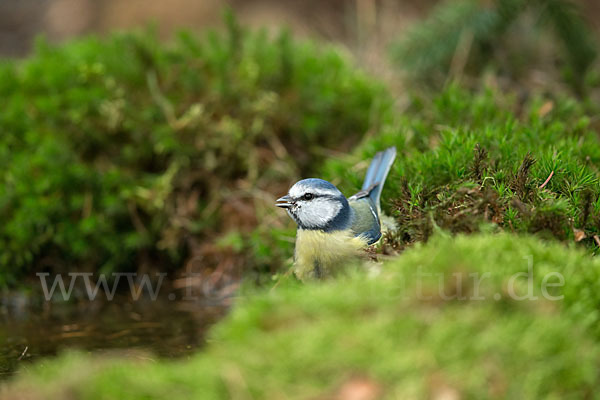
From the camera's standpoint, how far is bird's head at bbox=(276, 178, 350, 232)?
3.35 m

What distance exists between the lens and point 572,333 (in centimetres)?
190

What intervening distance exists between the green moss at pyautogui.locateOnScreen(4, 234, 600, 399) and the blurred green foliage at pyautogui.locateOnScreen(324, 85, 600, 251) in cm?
57

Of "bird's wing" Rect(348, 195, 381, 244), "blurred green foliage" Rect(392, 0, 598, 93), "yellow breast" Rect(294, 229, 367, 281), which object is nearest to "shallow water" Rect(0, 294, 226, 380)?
"yellow breast" Rect(294, 229, 367, 281)

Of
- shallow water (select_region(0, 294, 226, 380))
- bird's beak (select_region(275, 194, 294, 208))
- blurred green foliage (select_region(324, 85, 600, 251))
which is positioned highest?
Result: blurred green foliage (select_region(324, 85, 600, 251))

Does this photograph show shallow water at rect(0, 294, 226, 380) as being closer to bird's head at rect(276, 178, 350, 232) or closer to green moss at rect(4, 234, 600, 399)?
bird's head at rect(276, 178, 350, 232)

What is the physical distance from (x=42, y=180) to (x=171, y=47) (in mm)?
1714

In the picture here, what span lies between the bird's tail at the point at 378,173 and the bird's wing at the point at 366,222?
11 centimetres

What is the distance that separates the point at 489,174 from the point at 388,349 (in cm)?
153

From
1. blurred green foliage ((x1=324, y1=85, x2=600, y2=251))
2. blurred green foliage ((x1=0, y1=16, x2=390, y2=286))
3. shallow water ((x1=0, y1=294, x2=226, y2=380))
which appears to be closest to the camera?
blurred green foliage ((x1=324, y1=85, x2=600, y2=251))

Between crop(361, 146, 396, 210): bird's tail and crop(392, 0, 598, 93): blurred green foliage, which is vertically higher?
crop(392, 0, 598, 93): blurred green foliage

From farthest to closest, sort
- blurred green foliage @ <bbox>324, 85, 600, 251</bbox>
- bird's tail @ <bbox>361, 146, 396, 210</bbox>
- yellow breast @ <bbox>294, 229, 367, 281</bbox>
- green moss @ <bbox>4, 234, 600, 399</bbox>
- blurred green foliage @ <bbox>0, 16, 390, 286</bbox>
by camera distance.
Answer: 1. blurred green foliage @ <bbox>0, 16, 390, 286</bbox>
2. bird's tail @ <bbox>361, 146, 396, 210</bbox>
3. yellow breast @ <bbox>294, 229, 367, 281</bbox>
4. blurred green foliage @ <bbox>324, 85, 600, 251</bbox>
5. green moss @ <bbox>4, 234, 600, 399</bbox>

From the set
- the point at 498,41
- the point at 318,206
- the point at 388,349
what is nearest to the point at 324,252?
the point at 318,206

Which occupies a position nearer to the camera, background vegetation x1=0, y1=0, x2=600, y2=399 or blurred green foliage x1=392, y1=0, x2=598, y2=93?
background vegetation x1=0, y1=0, x2=600, y2=399

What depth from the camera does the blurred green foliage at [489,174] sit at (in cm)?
265
